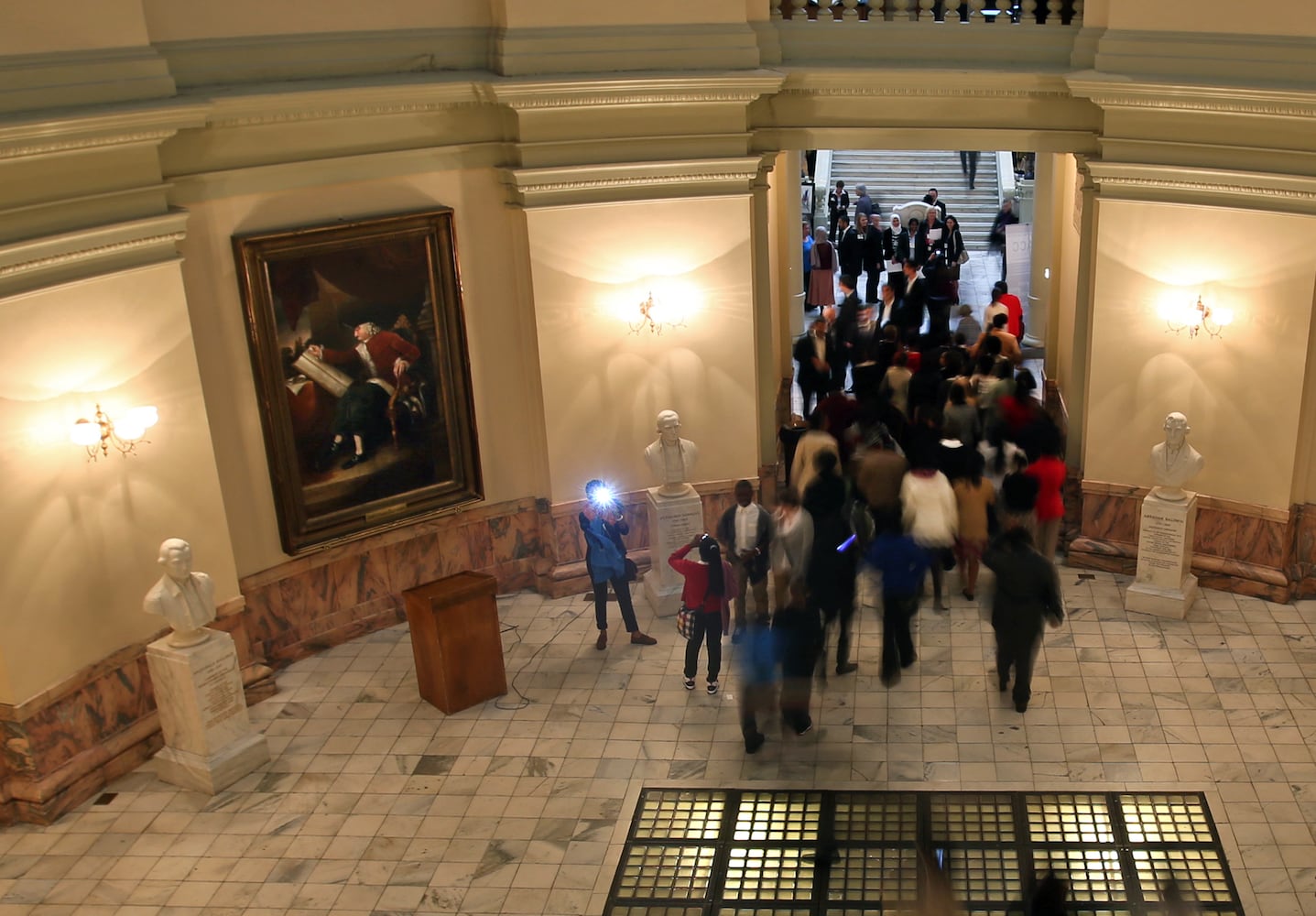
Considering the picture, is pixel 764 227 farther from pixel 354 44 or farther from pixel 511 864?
pixel 511 864

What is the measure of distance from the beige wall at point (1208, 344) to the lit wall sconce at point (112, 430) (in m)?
7.51

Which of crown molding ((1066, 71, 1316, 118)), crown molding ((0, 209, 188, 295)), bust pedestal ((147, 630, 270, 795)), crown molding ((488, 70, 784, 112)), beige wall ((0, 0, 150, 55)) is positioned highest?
beige wall ((0, 0, 150, 55))

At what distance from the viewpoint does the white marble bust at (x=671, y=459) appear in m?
11.1

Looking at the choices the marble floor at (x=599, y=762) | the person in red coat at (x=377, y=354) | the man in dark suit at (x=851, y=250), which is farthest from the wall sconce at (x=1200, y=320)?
the man in dark suit at (x=851, y=250)

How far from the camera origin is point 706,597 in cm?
924

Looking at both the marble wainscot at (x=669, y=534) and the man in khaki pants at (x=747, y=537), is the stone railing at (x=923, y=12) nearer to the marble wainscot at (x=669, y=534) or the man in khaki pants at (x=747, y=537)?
the marble wainscot at (x=669, y=534)

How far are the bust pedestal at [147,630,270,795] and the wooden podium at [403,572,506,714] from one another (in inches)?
51.8

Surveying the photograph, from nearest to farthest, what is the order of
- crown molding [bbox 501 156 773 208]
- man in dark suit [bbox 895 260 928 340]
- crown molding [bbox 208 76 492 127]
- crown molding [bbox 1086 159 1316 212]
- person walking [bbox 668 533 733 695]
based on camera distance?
person walking [bbox 668 533 733 695]
crown molding [bbox 208 76 492 127]
crown molding [bbox 1086 159 1316 212]
crown molding [bbox 501 156 773 208]
man in dark suit [bbox 895 260 928 340]

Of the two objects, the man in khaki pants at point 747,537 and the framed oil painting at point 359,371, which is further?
the framed oil painting at point 359,371

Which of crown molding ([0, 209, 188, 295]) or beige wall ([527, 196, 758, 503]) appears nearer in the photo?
crown molding ([0, 209, 188, 295])

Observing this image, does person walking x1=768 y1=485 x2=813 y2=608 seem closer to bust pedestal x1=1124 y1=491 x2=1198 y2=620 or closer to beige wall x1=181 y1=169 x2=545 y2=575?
beige wall x1=181 y1=169 x2=545 y2=575

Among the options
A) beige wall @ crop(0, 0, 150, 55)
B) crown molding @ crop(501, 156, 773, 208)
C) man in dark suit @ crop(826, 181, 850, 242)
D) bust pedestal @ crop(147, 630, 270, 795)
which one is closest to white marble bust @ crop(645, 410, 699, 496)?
crown molding @ crop(501, 156, 773, 208)

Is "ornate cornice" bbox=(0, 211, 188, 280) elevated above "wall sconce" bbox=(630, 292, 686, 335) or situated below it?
above

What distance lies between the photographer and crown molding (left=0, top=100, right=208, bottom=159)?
319 inches
